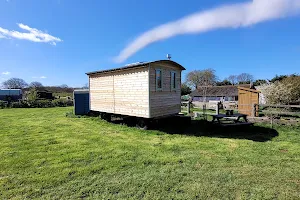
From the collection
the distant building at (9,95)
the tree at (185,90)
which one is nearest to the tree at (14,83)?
the distant building at (9,95)

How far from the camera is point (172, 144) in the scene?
566 cm

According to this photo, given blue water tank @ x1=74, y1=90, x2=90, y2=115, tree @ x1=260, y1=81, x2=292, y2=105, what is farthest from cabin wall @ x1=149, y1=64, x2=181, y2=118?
tree @ x1=260, y1=81, x2=292, y2=105

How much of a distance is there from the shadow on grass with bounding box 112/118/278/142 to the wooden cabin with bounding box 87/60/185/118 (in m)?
0.59

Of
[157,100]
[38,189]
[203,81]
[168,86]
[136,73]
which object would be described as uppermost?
[203,81]

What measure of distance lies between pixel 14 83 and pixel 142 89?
55330 millimetres

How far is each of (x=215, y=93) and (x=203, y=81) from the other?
9925mm

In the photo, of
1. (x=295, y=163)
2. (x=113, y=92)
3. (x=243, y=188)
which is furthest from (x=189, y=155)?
(x=113, y=92)

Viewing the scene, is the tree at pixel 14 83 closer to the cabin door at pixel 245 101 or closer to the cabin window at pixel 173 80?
the cabin window at pixel 173 80

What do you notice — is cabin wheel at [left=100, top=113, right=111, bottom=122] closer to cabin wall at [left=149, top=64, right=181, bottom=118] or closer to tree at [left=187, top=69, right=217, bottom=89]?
cabin wall at [left=149, top=64, right=181, bottom=118]

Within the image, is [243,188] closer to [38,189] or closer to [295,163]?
[295,163]

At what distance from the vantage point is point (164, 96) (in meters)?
8.34

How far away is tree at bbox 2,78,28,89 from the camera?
47666 mm

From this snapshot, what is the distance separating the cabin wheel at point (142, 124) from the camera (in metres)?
7.97

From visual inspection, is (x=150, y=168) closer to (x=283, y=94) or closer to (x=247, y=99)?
(x=247, y=99)
